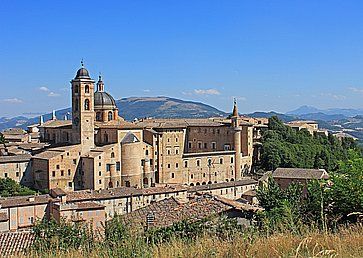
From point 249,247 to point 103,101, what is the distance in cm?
4347

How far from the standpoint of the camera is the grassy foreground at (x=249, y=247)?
17.3 feet

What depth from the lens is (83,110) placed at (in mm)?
42375

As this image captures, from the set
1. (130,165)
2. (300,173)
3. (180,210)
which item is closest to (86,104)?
(130,165)

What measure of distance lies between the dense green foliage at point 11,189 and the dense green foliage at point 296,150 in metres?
26.1

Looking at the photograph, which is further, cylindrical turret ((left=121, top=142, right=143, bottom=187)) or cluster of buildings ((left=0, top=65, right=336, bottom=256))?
cylindrical turret ((left=121, top=142, right=143, bottom=187))

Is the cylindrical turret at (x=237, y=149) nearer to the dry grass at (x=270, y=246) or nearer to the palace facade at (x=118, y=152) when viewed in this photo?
the palace facade at (x=118, y=152)

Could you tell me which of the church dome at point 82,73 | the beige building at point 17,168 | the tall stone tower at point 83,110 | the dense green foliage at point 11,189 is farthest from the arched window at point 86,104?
the dense green foliage at point 11,189

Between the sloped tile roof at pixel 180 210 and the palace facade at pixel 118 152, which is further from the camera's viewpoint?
the palace facade at pixel 118 152

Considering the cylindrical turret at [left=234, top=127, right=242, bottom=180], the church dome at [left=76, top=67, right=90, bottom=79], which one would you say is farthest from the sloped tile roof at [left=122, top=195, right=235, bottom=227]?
the cylindrical turret at [left=234, top=127, right=242, bottom=180]

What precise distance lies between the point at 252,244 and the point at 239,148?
152 feet

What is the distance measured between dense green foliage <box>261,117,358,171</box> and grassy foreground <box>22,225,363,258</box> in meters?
44.7

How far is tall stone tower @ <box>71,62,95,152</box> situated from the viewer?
41938 millimetres

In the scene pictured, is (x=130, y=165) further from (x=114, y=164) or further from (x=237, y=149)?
(x=237, y=149)

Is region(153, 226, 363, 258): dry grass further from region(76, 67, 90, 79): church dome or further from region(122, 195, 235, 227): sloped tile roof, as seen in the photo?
region(76, 67, 90, 79): church dome
